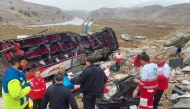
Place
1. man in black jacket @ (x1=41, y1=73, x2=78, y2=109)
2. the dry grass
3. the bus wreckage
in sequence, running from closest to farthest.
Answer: man in black jacket @ (x1=41, y1=73, x2=78, y2=109)
the bus wreckage
the dry grass

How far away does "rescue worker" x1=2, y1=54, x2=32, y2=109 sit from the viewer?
3344 mm

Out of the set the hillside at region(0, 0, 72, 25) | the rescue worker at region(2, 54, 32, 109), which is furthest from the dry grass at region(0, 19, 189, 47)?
the rescue worker at region(2, 54, 32, 109)

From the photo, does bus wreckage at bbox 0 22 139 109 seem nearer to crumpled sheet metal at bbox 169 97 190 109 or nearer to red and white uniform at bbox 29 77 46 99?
crumpled sheet metal at bbox 169 97 190 109

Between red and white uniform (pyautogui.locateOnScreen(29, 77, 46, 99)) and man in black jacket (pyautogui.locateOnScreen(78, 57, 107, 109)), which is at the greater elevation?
man in black jacket (pyautogui.locateOnScreen(78, 57, 107, 109))

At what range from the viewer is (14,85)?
334 centimetres

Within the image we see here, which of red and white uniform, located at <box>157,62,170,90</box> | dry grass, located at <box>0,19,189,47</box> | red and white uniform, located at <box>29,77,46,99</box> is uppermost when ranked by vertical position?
red and white uniform, located at <box>157,62,170,90</box>

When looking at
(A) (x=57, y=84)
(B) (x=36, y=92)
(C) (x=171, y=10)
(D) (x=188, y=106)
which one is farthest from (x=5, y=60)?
(C) (x=171, y=10)

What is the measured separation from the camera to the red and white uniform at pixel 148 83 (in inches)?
182

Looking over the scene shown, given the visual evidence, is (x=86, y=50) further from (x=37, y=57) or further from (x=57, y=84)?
(x=57, y=84)

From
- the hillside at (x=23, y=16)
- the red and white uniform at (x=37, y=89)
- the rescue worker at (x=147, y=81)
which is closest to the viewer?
the rescue worker at (x=147, y=81)

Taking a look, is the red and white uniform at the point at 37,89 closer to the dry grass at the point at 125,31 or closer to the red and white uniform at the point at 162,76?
the red and white uniform at the point at 162,76

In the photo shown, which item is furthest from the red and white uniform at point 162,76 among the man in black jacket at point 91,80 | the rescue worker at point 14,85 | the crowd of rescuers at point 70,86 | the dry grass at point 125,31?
the dry grass at point 125,31

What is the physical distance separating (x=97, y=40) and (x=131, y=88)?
7.84 metres

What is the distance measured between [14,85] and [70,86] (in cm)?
179
